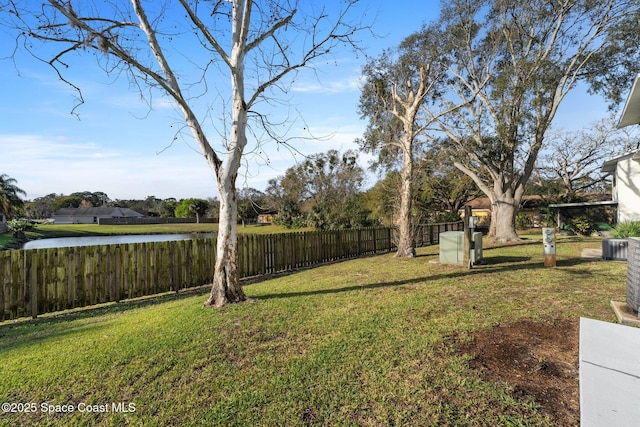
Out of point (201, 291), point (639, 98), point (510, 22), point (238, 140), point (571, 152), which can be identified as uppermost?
point (510, 22)

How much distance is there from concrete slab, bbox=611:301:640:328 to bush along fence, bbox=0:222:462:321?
25.7 ft

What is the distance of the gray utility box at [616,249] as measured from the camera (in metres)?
9.49

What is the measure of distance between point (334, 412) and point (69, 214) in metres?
90.4

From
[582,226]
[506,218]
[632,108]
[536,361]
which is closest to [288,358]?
[536,361]

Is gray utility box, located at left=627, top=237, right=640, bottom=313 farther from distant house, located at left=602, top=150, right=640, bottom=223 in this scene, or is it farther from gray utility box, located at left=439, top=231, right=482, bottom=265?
distant house, located at left=602, top=150, right=640, bottom=223

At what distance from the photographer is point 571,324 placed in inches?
164

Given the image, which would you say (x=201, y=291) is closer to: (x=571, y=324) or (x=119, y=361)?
(x=119, y=361)

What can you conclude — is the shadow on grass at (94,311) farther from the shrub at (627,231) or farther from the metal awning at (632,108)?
the shrub at (627,231)

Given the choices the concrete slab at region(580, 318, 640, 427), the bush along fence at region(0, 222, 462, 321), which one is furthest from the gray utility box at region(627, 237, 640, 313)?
the bush along fence at region(0, 222, 462, 321)

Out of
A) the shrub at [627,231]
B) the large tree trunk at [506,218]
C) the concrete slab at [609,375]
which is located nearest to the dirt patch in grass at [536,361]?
the concrete slab at [609,375]

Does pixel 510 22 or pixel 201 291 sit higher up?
pixel 510 22

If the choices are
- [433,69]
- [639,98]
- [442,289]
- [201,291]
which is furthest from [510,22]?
[201,291]

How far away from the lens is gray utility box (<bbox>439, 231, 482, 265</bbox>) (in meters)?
9.43

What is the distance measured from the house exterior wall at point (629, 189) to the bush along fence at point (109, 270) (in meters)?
15.8
